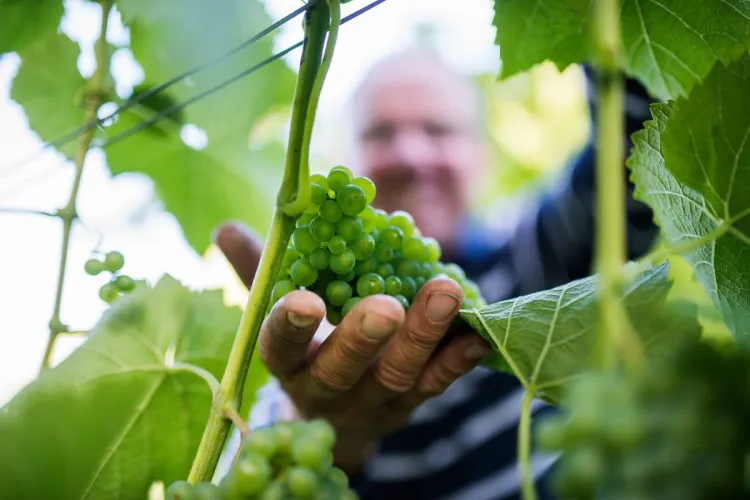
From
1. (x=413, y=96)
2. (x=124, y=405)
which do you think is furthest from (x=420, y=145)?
(x=124, y=405)

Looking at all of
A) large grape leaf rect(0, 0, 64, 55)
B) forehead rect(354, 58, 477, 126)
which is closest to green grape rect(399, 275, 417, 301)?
large grape leaf rect(0, 0, 64, 55)

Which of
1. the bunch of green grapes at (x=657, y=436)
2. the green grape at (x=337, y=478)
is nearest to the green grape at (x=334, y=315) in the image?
the green grape at (x=337, y=478)

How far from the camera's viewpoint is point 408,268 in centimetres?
52

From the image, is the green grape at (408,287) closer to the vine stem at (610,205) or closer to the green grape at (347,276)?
the green grape at (347,276)

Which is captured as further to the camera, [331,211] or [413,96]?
[413,96]

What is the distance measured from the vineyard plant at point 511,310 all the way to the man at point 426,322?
0.03m

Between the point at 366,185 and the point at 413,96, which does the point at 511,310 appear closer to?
the point at 366,185

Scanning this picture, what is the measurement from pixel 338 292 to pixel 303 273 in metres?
0.03

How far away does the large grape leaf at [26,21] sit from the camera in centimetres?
57

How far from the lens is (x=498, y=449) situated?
170 centimetres

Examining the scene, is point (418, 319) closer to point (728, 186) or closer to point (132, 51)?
point (728, 186)

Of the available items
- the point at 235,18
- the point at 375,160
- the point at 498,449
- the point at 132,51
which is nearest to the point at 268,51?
the point at 132,51

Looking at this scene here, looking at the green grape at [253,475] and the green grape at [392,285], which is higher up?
the green grape at [392,285]

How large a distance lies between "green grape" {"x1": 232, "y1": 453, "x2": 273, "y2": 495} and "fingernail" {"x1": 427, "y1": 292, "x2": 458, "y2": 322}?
0.20 metres
